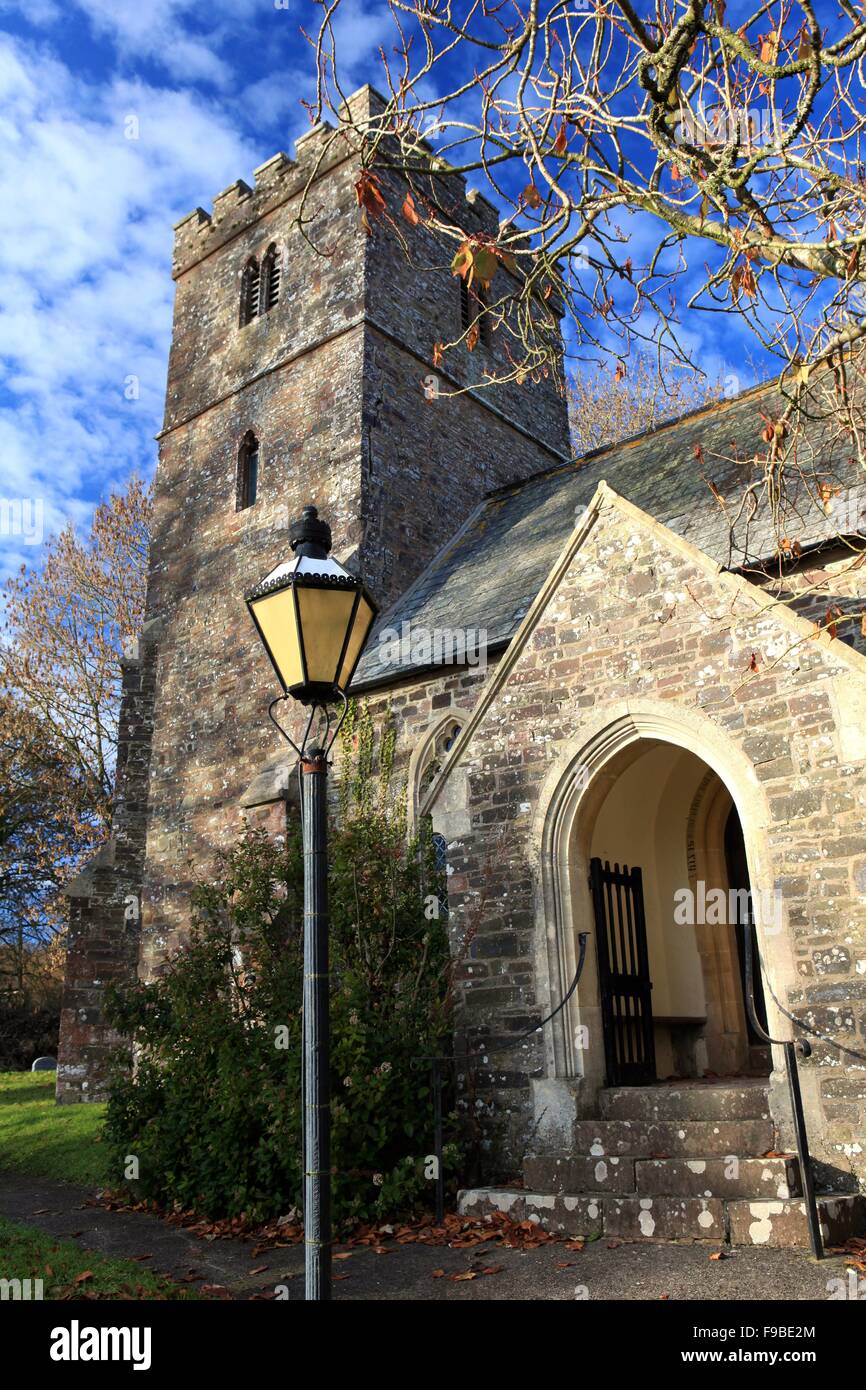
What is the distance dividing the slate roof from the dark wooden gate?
9.64ft

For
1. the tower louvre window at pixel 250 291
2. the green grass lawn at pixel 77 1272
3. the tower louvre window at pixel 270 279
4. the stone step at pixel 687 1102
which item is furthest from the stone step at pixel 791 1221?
the tower louvre window at pixel 250 291

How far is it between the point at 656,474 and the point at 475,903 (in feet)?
21.6

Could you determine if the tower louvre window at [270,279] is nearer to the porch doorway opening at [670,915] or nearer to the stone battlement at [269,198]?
the stone battlement at [269,198]

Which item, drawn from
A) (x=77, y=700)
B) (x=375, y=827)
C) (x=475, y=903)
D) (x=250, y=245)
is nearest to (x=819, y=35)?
(x=475, y=903)

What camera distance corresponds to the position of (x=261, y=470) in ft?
54.8

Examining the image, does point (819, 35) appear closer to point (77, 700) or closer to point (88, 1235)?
point (88, 1235)

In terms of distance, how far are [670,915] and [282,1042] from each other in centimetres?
356

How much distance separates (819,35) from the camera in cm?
398

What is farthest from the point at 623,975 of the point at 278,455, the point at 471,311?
the point at 471,311

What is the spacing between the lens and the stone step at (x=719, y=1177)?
5906mm

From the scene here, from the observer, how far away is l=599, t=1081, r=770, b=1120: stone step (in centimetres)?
662

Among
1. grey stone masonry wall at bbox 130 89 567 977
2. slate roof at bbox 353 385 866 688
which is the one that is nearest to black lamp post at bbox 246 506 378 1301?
slate roof at bbox 353 385 866 688

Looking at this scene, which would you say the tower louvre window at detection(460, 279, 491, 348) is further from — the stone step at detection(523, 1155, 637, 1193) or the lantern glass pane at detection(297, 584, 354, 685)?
the lantern glass pane at detection(297, 584, 354, 685)

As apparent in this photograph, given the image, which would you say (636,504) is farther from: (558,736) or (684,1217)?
(684,1217)
